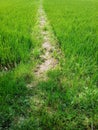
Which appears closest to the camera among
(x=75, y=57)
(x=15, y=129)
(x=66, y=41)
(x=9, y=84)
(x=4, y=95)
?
(x=15, y=129)

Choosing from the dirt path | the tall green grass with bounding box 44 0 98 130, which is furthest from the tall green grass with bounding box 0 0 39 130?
the tall green grass with bounding box 44 0 98 130

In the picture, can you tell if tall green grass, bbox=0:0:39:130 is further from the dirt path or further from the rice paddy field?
the dirt path

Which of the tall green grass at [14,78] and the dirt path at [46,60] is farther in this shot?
the dirt path at [46,60]

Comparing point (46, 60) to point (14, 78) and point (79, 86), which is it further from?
point (79, 86)

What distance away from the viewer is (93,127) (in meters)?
2.40

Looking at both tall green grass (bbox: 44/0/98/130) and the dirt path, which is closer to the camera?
tall green grass (bbox: 44/0/98/130)

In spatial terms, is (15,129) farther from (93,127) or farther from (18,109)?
(93,127)

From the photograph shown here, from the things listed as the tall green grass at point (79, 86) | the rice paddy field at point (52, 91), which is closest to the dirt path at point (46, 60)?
the rice paddy field at point (52, 91)

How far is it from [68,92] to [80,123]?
59 centimetres

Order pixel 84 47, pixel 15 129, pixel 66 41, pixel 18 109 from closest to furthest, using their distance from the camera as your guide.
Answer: pixel 15 129, pixel 18 109, pixel 84 47, pixel 66 41

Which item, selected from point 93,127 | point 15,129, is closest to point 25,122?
point 15,129

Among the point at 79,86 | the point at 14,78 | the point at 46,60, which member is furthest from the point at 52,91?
the point at 46,60

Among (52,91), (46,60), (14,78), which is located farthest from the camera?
(46,60)

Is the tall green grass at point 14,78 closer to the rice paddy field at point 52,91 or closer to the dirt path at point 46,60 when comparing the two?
the rice paddy field at point 52,91
